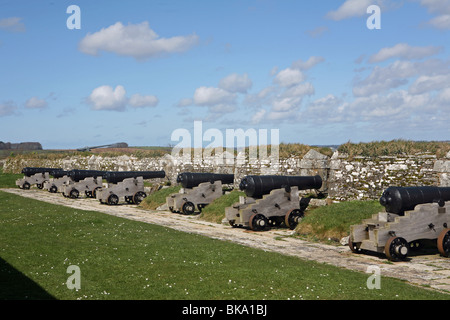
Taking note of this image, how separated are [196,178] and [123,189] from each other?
509 centimetres

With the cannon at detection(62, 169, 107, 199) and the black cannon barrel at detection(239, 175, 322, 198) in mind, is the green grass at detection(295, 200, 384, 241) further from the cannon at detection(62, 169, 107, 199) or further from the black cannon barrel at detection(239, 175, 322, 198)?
the cannon at detection(62, 169, 107, 199)

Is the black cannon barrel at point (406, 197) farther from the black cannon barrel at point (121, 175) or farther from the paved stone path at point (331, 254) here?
the black cannon barrel at point (121, 175)

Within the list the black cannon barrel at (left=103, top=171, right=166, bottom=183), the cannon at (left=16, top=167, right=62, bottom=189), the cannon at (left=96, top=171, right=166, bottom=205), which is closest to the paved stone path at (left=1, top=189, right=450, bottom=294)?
the cannon at (left=96, top=171, right=166, bottom=205)

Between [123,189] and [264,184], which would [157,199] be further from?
[264,184]

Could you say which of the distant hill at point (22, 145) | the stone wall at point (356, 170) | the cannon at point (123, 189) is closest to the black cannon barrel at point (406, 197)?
the stone wall at point (356, 170)

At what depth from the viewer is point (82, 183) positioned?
25.8 m

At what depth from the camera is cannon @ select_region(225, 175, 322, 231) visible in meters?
14.2

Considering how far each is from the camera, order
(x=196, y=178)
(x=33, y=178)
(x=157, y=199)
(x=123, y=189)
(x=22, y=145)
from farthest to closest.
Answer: (x=22, y=145), (x=33, y=178), (x=123, y=189), (x=157, y=199), (x=196, y=178)

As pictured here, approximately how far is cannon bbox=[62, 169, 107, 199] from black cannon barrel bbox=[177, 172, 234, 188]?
816 centimetres

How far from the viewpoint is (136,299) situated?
6.39 metres

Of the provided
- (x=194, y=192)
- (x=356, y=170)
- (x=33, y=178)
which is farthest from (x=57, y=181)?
(x=356, y=170)

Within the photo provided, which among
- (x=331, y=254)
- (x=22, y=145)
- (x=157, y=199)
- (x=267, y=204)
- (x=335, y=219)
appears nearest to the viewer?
(x=331, y=254)

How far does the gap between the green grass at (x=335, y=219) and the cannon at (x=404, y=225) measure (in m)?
1.62
